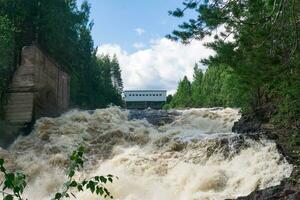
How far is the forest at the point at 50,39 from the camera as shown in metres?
21.3

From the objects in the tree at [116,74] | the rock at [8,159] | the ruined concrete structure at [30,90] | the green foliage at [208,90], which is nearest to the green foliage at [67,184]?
the rock at [8,159]

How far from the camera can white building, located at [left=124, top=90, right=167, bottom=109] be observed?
84.1 meters

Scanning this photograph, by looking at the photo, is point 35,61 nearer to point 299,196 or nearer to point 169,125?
point 169,125

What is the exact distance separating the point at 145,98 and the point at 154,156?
69.3m

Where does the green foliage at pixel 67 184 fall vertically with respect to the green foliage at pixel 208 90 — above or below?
below

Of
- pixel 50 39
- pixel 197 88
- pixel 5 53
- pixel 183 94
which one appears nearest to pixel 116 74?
pixel 183 94

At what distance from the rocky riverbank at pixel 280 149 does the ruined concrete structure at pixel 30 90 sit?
766 cm

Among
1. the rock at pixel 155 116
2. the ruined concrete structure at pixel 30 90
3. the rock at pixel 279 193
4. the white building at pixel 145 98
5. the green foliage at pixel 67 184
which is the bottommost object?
the rock at pixel 279 193

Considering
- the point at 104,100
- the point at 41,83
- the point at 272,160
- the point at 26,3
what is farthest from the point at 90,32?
the point at 272,160

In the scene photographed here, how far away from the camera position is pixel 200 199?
11633 millimetres

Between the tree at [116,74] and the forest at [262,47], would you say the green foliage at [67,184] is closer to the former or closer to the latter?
the forest at [262,47]

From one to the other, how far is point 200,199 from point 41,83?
10909 mm

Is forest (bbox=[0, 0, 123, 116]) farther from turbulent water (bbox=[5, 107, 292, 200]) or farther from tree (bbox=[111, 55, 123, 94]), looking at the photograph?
tree (bbox=[111, 55, 123, 94])

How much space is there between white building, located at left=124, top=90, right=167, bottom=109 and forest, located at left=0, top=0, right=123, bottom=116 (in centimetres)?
4360
